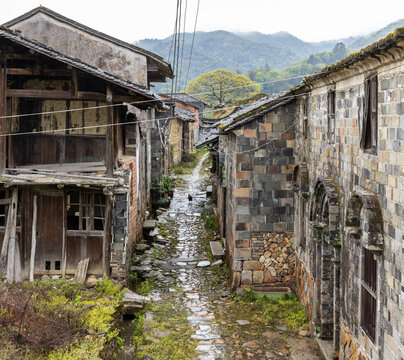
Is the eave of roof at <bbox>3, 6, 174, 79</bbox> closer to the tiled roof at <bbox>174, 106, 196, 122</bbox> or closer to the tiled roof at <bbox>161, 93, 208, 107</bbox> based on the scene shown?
the tiled roof at <bbox>174, 106, 196, 122</bbox>

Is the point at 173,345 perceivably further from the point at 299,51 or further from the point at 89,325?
the point at 299,51

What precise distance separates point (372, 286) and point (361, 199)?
1.39 meters

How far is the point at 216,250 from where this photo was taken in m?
17.5

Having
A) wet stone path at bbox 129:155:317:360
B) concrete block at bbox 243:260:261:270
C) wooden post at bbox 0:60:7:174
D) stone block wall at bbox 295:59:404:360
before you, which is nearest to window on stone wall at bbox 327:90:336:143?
stone block wall at bbox 295:59:404:360

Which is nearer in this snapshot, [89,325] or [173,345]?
[89,325]

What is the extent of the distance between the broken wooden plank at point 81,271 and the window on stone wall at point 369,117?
7940 mm

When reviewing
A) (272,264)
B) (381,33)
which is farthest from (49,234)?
(381,33)

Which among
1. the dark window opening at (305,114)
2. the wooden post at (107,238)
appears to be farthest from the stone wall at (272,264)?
the wooden post at (107,238)

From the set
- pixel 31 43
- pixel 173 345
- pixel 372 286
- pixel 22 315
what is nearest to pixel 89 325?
pixel 22 315

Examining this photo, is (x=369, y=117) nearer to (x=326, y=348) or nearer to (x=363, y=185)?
(x=363, y=185)

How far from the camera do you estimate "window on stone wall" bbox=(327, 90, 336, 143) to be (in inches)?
389

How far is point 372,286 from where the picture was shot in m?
7.54

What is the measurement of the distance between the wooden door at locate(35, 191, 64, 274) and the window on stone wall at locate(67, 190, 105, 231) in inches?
10.9

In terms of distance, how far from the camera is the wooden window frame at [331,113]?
A: 9836mm
